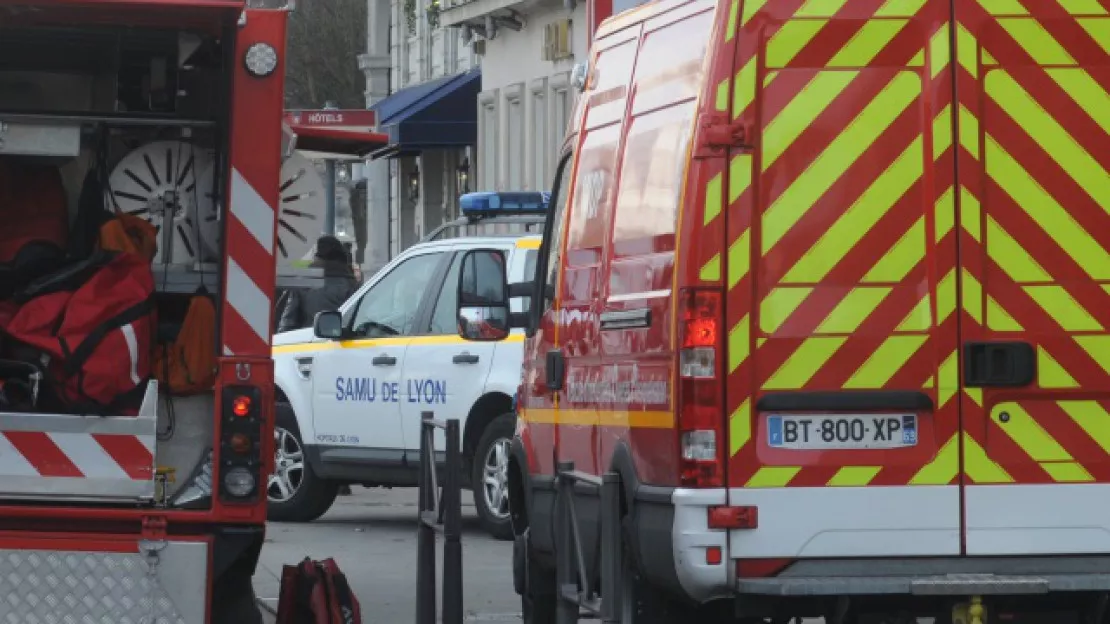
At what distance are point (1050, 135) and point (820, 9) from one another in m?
0.79

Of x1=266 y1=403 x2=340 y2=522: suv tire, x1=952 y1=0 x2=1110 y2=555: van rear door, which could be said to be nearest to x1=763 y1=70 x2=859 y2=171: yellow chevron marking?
x1=952 y1=0 x2=1110 y2=555: van rear door

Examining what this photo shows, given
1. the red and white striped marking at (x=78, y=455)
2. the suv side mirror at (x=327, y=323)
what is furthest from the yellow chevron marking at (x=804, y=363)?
the suv side mirror at (x=327, y=323)

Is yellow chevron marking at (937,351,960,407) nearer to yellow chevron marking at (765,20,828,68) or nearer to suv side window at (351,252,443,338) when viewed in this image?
yellow chevron marking at (765,20,828,68)

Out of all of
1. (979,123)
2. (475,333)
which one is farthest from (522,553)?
(979,123)

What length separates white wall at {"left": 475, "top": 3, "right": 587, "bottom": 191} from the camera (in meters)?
34.8

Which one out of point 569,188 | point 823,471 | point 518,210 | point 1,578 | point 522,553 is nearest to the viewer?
point 823,471

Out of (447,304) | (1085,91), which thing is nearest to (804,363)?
(1085,91)

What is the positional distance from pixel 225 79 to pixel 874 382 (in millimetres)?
2428

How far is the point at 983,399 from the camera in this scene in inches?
296

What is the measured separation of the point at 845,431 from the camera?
24.7 feet

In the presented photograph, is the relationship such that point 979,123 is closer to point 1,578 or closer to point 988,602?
point 988,602

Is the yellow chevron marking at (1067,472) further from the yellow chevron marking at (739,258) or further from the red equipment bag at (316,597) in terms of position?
the red equipment bag at (316,597)

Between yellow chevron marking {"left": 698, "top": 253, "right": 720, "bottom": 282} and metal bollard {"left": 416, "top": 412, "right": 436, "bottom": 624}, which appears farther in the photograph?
metal bollard {"left": 416, "top": 412, "right": 436, "bottom": 624}

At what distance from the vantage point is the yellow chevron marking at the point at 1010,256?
755 centimetres
